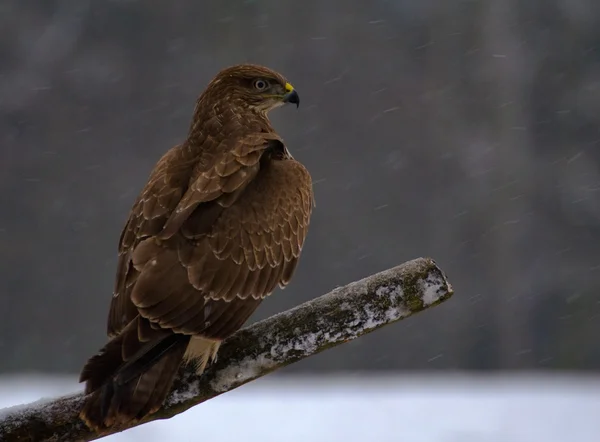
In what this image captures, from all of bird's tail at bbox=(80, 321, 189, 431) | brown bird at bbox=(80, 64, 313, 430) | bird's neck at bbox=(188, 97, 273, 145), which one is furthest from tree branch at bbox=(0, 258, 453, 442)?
bird's neck at bbox=(188, 97, 273, 145)

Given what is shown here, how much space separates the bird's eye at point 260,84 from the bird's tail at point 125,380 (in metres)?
1.62

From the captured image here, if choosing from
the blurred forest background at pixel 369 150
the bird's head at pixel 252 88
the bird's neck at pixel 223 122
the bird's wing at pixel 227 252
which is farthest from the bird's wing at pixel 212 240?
the blurred forest background at pixel 369 150

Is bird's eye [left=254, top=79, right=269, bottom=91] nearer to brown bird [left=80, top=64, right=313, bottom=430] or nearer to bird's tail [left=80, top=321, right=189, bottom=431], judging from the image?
brown bird [left=80, top=64, right=313, bottom=430]

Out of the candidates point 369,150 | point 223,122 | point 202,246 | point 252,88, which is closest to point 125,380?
point 202,246

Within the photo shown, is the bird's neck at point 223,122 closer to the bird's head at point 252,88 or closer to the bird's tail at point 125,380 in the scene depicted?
the bird's head at point 252,88

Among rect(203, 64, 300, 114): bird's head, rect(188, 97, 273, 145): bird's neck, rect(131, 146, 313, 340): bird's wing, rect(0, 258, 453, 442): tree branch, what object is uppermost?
rect(203, 64, 300, 114): bird's head

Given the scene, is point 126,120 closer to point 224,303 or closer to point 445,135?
point 445,135

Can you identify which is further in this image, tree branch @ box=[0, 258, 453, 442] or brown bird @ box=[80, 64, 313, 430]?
Result: tree branch @ box=[0, 258, 453, 442]

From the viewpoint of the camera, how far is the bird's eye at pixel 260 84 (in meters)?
4.49

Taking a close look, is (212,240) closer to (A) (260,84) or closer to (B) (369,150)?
(A) (260,84)

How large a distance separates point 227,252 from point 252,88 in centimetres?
110

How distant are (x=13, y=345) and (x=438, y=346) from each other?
5.88 meters

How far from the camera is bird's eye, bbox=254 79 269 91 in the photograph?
14.7 ft

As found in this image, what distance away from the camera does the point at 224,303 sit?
3.53 m
